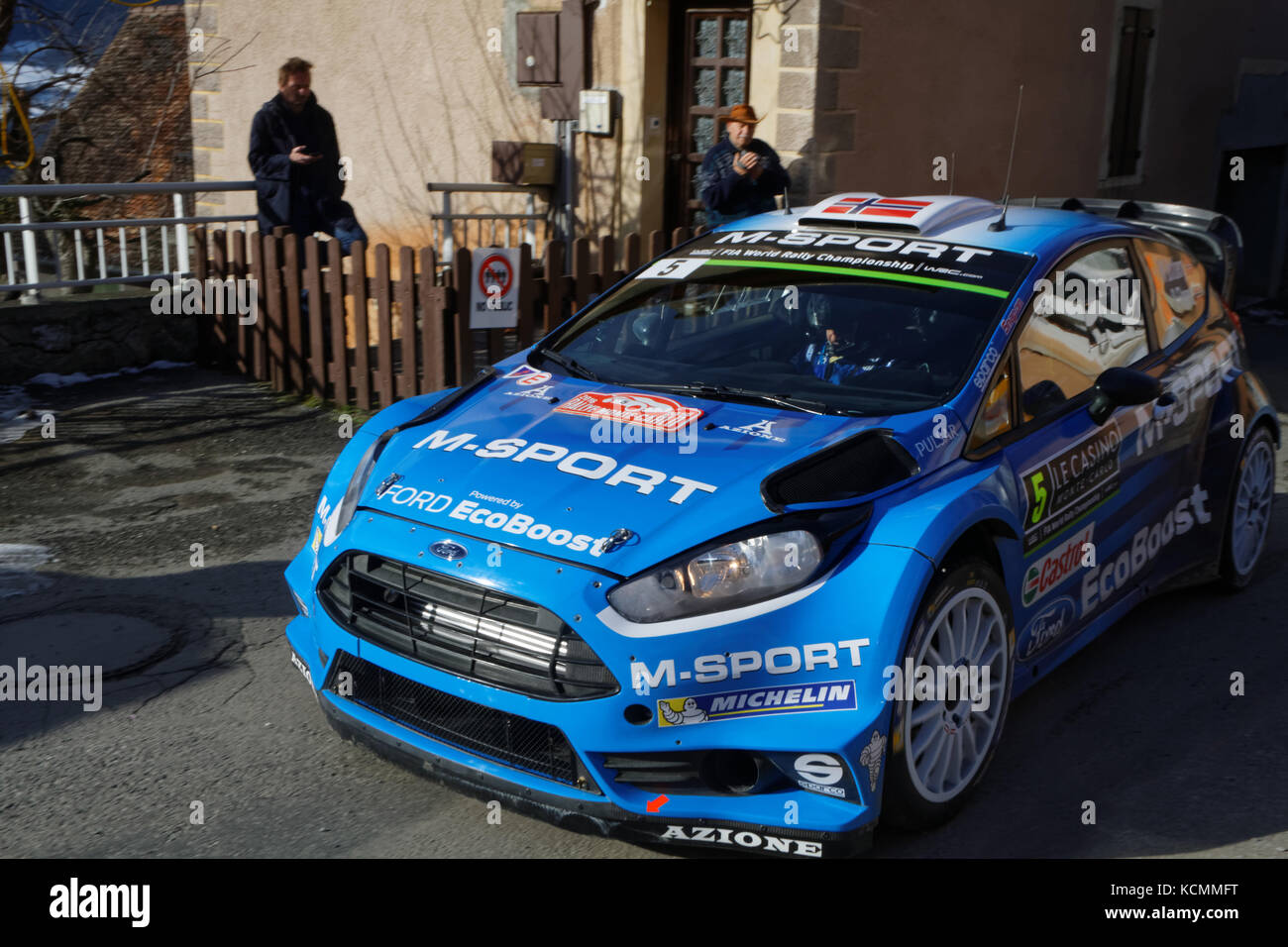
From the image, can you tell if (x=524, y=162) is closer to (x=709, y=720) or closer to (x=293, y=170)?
(x=293, y=170)

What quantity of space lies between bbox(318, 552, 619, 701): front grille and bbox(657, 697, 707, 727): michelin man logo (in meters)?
0.13

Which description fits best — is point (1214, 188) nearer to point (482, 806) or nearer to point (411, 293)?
point (411, 293)

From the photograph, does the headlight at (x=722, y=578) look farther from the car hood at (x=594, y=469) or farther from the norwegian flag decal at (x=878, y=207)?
the norwegian flag decal at (x=878, y=207)

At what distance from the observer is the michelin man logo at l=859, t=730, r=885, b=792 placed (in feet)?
11.0

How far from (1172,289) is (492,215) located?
24.4 feet

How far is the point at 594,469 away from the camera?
3719 mm

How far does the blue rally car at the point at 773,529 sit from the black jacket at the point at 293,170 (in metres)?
5.30

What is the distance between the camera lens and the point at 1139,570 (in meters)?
4.95

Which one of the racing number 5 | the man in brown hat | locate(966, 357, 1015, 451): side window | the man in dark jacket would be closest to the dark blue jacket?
the man in brown hat

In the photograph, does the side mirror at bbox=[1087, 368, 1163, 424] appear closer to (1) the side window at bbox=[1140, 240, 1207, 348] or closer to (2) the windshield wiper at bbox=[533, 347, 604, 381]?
(1) the side window at bbox=[1140, 240, 1207, 348]

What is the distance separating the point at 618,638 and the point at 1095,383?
2.10 meters

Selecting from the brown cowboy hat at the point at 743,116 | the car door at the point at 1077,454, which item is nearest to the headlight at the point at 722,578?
the car door at the point at 1077,454

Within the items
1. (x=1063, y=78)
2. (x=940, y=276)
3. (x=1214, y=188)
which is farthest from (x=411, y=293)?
(x=1214, y=188)

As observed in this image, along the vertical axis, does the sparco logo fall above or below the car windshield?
below
